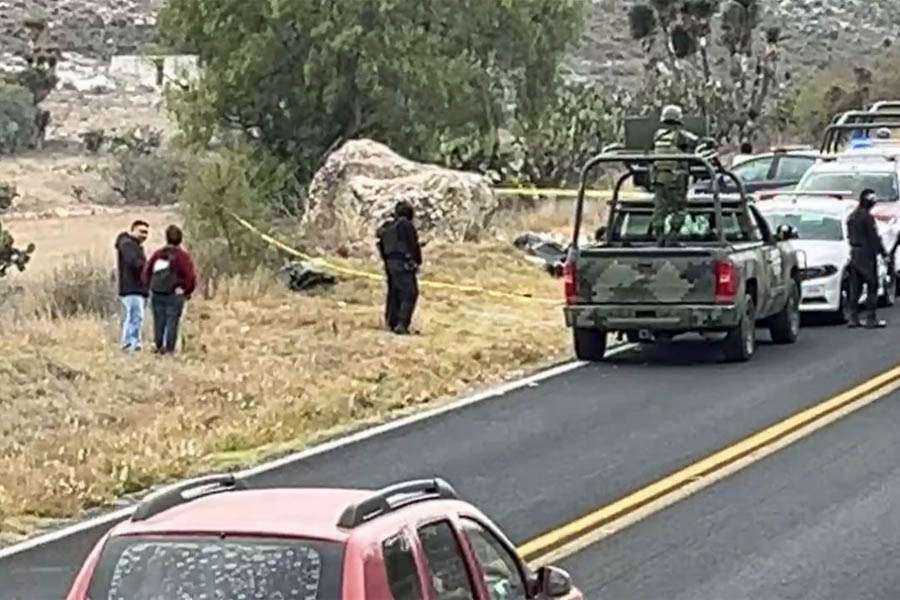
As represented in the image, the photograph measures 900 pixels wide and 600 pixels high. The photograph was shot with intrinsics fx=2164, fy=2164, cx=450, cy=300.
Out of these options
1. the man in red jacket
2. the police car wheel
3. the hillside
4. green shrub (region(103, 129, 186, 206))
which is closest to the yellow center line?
the police car wheel

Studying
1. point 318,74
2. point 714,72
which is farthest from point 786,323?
point 714,72

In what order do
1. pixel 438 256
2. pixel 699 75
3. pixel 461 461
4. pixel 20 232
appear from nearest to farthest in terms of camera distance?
pixel 461 461 < pixel 438 256 < pixel 20 232 < pixel 699 75

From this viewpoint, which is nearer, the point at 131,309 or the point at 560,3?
the point at 131,309

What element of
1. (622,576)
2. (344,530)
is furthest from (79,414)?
(344,530)

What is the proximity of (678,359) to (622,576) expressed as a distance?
37.7 ft

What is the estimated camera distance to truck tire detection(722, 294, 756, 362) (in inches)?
897

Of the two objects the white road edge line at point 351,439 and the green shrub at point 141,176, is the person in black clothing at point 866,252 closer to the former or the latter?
the white road edge line at point 351,439

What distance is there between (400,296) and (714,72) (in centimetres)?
4762

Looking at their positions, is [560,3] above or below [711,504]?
above

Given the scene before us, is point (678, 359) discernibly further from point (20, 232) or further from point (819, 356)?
point (20, 232)

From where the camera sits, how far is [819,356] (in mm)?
23375

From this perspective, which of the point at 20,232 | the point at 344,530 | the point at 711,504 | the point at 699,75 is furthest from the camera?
the point at 699,75

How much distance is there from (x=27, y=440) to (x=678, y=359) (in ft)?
27.1

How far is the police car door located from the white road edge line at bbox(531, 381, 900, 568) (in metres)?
3.20
